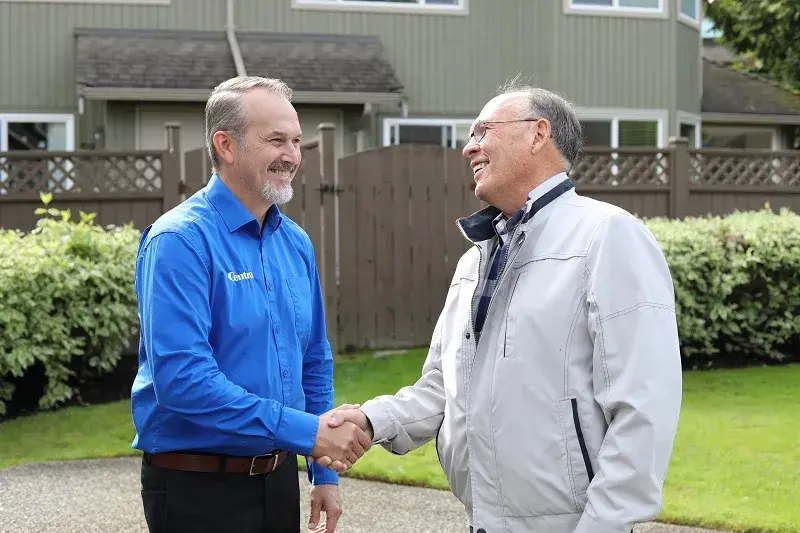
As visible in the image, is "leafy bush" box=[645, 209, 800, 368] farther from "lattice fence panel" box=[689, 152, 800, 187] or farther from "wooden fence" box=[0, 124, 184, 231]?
"wooden fence" box=[0, 124, 184, 231]

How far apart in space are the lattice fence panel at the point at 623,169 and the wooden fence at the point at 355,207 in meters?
2.13

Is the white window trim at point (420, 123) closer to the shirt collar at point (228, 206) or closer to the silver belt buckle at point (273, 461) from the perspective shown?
the shirt collar at point (228, 206)

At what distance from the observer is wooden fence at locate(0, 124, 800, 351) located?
35.7ft

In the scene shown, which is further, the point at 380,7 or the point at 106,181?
the point at 380,7

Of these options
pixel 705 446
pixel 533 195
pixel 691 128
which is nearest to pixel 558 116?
pixel 533 195

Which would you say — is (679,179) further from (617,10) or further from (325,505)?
(325,505)

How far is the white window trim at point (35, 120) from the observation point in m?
15.8

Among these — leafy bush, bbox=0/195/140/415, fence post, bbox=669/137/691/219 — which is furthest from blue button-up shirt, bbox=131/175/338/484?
fence post, bbox=669/137/691/219

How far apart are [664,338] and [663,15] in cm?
1575

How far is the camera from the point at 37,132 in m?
16.0

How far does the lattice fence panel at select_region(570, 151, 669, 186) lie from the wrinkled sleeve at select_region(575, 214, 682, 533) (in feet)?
32.8

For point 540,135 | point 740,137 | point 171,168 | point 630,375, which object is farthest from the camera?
point 740,137

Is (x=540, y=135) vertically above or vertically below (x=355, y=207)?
above

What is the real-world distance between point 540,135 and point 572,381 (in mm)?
762
